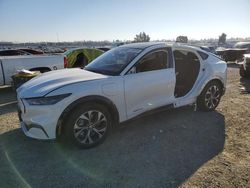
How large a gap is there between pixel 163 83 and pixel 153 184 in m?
2.08

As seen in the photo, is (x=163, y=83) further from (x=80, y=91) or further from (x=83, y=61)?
(x=83, y=61)

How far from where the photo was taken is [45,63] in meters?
8.64

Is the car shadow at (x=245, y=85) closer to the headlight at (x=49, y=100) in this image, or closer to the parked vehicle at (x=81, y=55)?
the headlight at (x=49, y=100)

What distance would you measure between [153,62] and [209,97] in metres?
1.93

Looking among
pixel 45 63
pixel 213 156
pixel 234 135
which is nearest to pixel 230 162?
pixel 213 156

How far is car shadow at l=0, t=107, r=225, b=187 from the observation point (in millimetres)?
3070

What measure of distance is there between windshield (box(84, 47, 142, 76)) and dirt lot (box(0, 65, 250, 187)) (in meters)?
1.21

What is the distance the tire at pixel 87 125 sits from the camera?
11.7 ft

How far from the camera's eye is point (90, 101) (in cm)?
369

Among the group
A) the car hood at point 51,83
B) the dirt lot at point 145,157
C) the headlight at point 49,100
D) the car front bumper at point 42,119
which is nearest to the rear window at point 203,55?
the dirt lot at point 145,157

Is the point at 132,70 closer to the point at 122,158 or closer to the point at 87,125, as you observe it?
the point at 87,125

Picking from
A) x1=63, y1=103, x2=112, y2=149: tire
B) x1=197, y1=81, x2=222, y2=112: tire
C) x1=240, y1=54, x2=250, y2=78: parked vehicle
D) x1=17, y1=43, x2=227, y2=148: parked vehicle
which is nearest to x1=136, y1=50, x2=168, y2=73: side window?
x1=17, y1=43, x2=227, y2=148: parked vehicle

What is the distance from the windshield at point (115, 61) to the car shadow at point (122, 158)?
1.22 m

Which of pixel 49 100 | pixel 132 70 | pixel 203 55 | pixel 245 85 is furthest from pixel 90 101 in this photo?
pixel 245 85
